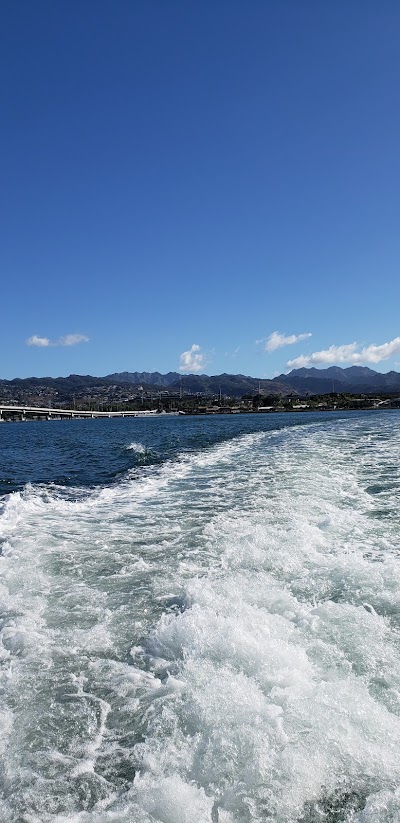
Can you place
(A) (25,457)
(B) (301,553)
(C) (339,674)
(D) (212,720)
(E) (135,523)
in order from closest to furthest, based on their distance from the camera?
(D) (212,720), (C) (339,674), (B) (301,553), (E) (135,523), (A) (25,457)

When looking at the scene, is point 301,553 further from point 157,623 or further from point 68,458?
point 68,458

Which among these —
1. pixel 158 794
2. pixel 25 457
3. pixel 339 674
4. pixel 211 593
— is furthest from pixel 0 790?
pixel 25 457

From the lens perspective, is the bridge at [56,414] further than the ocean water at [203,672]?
Yes

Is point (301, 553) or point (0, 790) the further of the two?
point (301, 553)

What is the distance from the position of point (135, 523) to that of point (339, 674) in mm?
6395

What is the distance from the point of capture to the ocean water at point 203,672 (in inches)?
117

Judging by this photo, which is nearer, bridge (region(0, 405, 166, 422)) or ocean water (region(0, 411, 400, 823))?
ocean water (region(0, 411, 400, 823))

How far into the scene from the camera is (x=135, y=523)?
1001cm

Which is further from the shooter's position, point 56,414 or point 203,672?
point 56,414

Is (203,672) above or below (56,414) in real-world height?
below

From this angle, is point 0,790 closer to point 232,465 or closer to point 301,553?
point 301,553

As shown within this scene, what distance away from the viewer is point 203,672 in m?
4.16

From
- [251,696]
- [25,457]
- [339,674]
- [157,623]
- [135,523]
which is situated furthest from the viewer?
[25,457]

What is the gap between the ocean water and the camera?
297 centimetres
